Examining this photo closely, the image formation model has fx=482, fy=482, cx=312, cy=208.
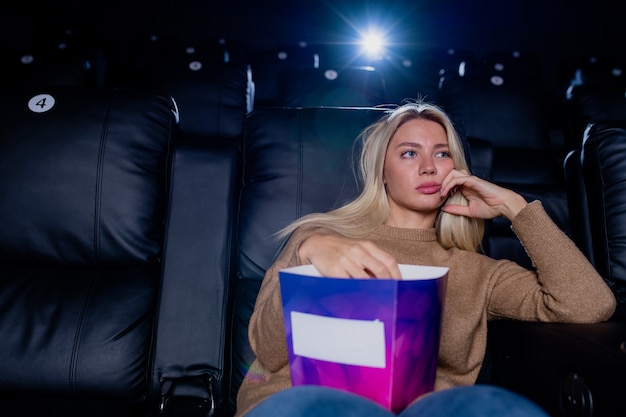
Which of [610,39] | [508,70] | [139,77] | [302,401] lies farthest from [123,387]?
[610,39]

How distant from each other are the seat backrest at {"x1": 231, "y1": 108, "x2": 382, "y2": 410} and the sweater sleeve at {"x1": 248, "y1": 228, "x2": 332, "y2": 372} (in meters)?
0.10

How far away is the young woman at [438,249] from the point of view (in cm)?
76

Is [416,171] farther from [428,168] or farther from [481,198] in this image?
[481,198]

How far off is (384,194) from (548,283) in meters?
0.38

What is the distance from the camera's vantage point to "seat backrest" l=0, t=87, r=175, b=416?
852 mm

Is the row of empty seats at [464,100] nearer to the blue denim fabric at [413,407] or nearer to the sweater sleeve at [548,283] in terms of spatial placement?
the sweater sleeve at [548,283]

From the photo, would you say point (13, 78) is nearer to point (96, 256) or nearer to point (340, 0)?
point (96, 256)

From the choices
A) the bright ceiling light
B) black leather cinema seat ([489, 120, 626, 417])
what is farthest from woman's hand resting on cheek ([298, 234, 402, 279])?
the bright ceiling light

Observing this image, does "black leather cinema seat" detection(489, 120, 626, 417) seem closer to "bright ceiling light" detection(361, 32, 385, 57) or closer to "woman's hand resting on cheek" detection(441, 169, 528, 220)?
"woman's hand resting on cheek" detection(441, 169, 528, 220)

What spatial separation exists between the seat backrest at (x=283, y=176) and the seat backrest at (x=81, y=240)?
0.17 m

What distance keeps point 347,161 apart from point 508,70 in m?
2.33

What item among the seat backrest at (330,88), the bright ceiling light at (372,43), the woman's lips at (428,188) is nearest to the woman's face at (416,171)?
the woman's lips at (428,188)

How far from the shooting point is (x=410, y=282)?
48 cm

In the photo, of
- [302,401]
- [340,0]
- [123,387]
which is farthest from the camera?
[340,0]
